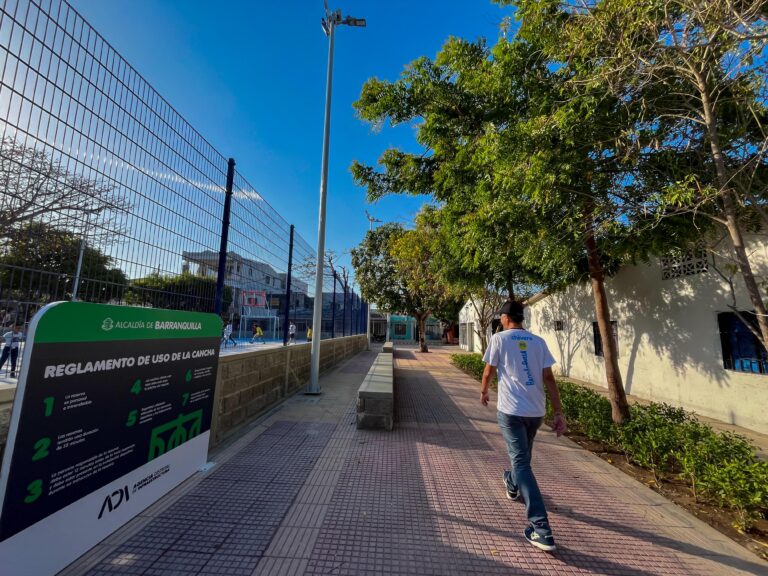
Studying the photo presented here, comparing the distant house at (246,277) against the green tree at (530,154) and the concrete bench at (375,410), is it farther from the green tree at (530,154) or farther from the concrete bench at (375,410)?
the green tree at (530,154)

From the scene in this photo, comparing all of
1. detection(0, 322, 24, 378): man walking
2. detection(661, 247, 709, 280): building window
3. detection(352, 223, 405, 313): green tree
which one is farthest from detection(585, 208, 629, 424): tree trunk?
detection(352, 223, 405, 313): green tree

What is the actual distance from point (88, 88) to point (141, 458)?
111 inches

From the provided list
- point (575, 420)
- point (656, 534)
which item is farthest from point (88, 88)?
point (575, 420)

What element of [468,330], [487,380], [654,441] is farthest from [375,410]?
[468,330]

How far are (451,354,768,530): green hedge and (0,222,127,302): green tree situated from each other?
5.40 metres

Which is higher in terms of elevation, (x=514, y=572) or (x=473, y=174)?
(x=473, y=174)

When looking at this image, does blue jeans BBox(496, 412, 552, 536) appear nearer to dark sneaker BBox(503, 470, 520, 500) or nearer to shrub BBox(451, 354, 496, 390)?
dark sneaker BBox(503, 470, 520, 500)

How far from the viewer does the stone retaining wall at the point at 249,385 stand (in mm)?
4238

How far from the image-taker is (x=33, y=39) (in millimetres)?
2270

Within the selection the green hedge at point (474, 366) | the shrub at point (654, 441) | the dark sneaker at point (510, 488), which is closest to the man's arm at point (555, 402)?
the dark sneaker at point (510, 488)

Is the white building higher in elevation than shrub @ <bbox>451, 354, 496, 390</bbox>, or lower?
higher

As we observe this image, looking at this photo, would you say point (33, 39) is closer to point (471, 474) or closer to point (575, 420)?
point (471, 474)

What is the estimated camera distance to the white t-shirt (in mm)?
2822

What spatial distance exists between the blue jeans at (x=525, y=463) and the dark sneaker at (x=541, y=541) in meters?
0.02
